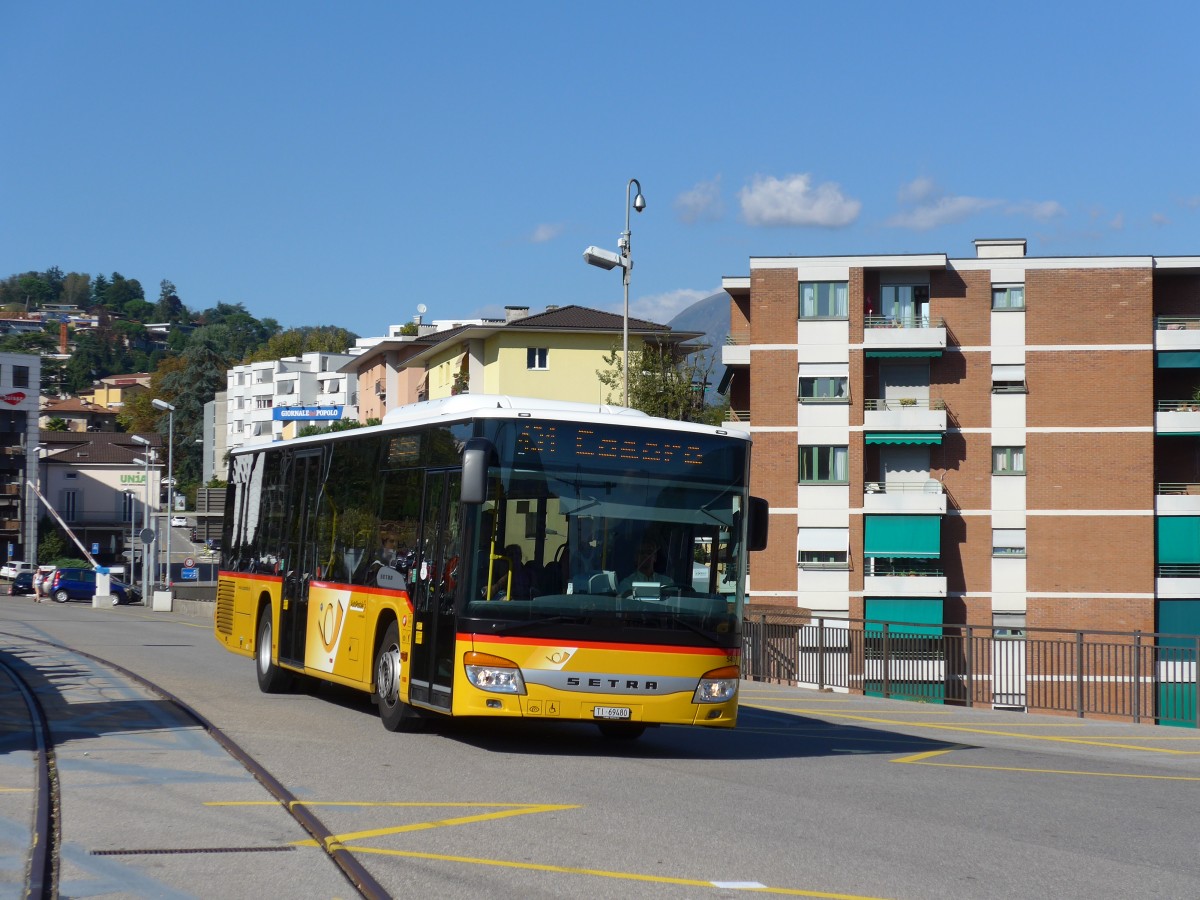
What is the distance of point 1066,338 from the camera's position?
5850 cm

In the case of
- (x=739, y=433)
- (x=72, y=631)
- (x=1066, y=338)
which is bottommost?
(x=72, y=631)

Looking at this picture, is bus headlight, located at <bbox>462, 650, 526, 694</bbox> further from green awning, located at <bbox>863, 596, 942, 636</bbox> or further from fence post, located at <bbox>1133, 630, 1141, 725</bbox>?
green awning, located at <bbox>863, 596, 942, 636</bbox>

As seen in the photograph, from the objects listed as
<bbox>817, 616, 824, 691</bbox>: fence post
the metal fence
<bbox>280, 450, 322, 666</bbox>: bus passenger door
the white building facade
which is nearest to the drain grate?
<bbox>280, 450, 322, 666</bbox>: bus passenger door

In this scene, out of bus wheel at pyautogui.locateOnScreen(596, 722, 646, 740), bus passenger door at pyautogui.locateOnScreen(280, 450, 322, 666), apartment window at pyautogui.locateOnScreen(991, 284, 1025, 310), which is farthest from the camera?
apartment window at pyautogui.locateOnScreen(991, 284, 1025, 310)

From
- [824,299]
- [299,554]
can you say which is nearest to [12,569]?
[824,299]

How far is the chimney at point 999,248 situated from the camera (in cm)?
5947

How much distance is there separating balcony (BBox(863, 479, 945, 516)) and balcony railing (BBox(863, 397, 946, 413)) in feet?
9.28

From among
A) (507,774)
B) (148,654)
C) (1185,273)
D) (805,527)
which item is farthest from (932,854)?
(1185,273)

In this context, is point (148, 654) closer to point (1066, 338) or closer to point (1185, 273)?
point (1066, 338)

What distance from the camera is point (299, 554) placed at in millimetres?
17094

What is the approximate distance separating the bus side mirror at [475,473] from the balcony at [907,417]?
47.2 m

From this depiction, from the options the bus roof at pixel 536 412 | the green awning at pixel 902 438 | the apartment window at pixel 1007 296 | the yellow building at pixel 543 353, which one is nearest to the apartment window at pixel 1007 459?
the green awning at pixel 902 438

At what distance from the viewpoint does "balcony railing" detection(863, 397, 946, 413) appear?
58562 millimetres

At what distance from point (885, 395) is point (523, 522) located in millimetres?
48549
